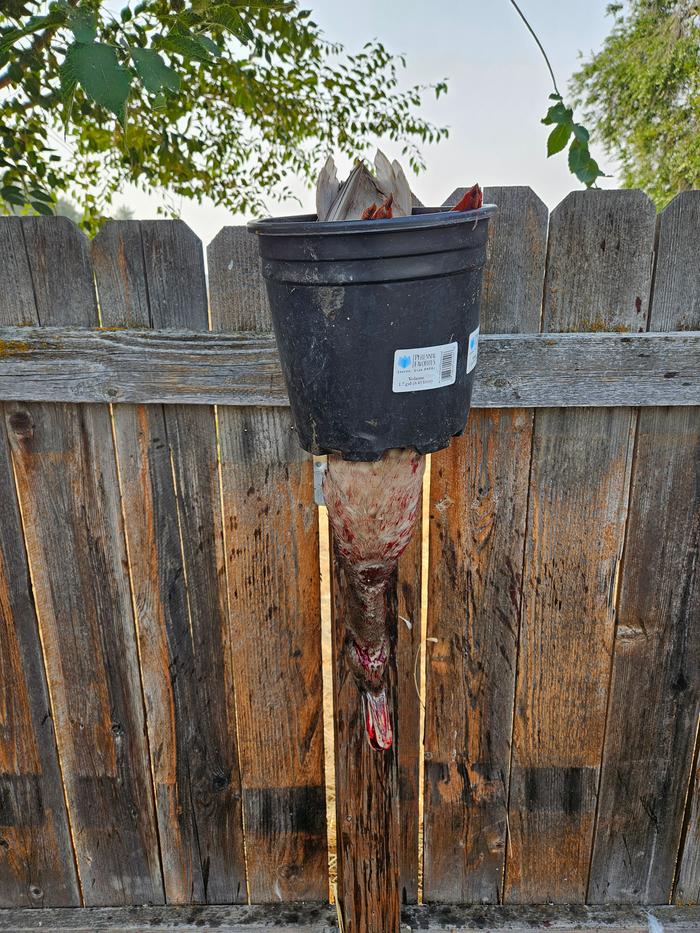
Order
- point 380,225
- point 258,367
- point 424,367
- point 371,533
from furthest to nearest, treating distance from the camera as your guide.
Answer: point 258,367 → point 371,533 → point 424,367 → point 380,225

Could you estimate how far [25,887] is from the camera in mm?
2084

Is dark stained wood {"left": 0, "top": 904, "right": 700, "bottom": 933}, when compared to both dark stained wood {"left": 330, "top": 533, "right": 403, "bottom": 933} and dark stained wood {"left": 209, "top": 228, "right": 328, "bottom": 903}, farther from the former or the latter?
dark stained wood {"left": 330, "top": 533, "right": 403, "bottom": 933}

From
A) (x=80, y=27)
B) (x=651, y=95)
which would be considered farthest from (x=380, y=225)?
(x=651, y=95)

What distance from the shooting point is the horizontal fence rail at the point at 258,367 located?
1576 mm

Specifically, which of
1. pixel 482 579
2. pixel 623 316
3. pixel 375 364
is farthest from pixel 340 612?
pixel 623 316

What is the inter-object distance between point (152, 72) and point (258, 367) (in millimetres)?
612

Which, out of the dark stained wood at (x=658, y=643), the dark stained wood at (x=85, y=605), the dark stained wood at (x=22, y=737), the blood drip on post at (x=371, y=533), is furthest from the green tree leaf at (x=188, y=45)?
the dark stained wood at (x=658, y=643)

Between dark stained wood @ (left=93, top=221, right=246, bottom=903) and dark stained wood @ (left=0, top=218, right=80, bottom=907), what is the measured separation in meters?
0.26

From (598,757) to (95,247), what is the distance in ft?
5.76

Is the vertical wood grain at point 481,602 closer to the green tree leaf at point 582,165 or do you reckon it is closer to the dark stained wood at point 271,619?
the green tree leaf at point 582,165

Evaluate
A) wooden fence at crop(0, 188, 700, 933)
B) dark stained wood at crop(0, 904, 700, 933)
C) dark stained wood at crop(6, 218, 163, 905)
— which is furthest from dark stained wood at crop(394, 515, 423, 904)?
dark stained wood at crop(6, 218, 163, 905)

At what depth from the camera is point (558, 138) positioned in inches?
53.9

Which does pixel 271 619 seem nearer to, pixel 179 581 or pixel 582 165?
pixel 179 581

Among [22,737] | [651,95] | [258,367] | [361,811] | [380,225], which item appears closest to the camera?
[380,225]
